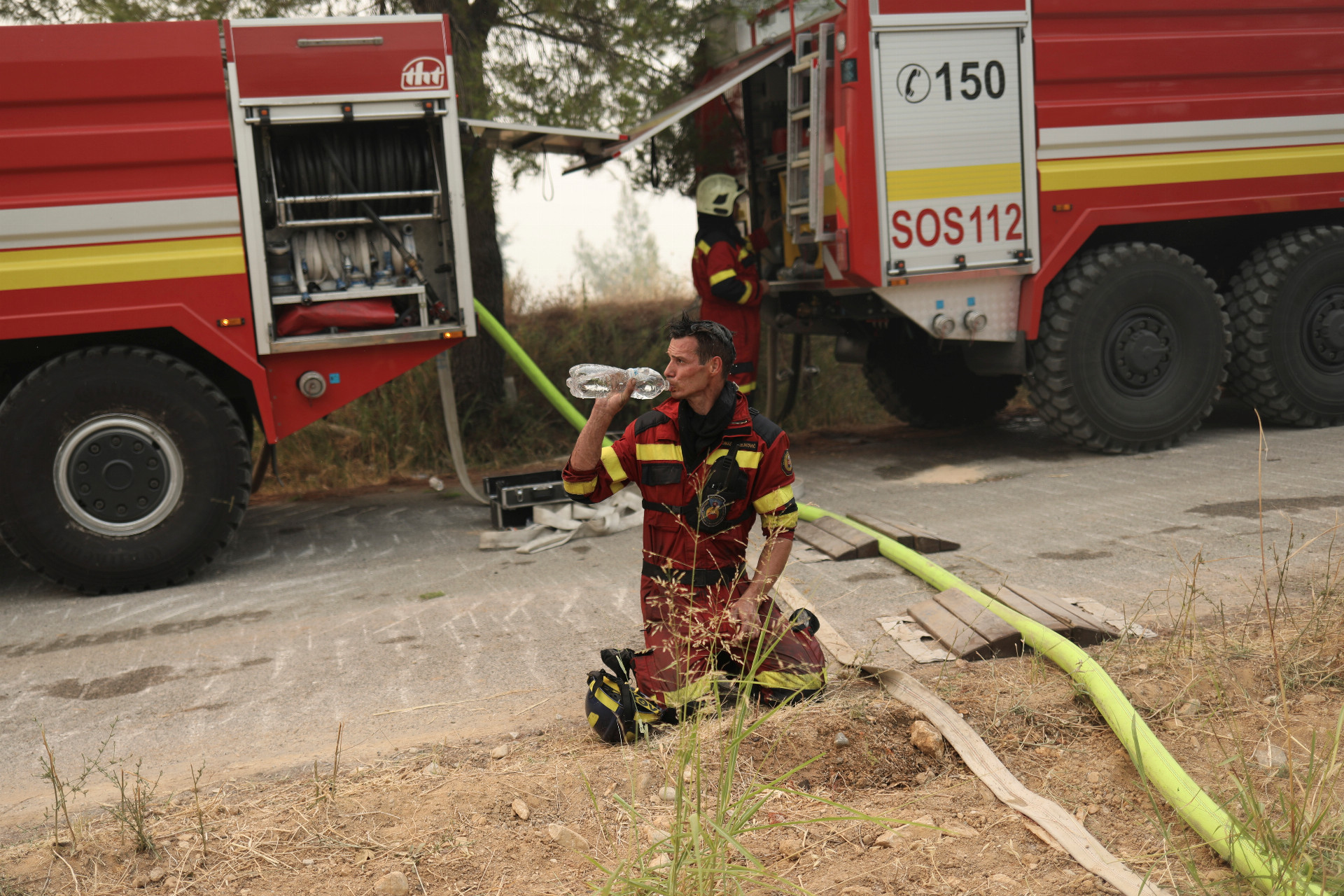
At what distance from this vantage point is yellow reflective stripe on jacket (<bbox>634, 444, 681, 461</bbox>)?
12.0ft

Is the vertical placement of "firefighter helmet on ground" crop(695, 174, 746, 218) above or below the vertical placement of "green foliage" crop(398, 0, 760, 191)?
below

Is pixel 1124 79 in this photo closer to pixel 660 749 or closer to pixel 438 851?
pixel 660 749

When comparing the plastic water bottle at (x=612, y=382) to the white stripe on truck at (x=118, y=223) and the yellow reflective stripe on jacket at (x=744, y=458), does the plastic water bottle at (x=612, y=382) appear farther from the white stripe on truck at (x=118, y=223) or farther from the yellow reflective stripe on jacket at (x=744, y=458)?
the white stripe on truck at (x=118, y=223)

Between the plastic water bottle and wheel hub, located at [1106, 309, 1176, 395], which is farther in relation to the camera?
wheel hub, located at [1106, 309, 1176, 395]

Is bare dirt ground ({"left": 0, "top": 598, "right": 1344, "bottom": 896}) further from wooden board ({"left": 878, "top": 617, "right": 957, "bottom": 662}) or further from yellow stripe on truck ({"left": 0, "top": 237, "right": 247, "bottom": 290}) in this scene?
yellow stripe on truck ({"left": 0, "top": 237, "right": 247, "bottom": 290})

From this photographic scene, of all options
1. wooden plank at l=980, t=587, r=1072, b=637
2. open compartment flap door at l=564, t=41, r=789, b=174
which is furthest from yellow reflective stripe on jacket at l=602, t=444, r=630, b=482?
open compartment flap door at l=564, t=41, r=789, b=174

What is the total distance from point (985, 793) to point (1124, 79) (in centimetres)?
596

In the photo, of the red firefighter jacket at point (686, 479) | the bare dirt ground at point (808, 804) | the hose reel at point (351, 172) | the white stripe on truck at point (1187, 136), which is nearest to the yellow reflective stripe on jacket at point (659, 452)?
the red firefighter jacket at point (686, 479)

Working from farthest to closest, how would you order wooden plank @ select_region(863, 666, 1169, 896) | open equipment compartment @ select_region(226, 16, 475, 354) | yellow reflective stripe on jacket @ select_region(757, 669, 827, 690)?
open equipment compartment @ select_region(226, 16, 475, 354)
yellow reflective stripe on jacket @ select_region(757, 669, 827, 690)
wooden plank @ select_region(863, 666, 1169, 896)

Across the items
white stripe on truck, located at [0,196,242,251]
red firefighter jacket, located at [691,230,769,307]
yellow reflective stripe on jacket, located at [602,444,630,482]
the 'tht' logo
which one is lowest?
yellow reflective stripe on jacket, located at [602,444,630,482]

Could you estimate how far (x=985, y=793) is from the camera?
307cm

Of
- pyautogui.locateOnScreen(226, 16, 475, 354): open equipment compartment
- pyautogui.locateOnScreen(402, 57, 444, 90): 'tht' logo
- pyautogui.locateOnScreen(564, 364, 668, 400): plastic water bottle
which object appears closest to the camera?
pyautogui.locateOnScreen(564, 364, 668, 400): plastic water bottle

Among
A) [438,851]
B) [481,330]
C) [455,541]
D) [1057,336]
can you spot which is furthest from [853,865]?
[481,330]

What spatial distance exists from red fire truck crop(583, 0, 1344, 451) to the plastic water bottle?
3739 millimetres
